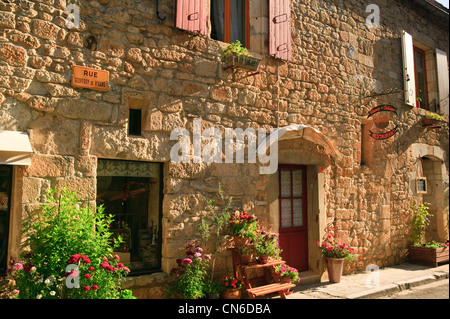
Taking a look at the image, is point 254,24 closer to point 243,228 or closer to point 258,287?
point 243,228

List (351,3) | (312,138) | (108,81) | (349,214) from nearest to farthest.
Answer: (108,81)
(312,138)
(349,214)
(351,3)

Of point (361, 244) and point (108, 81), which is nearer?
point (108, 81)

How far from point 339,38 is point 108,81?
4.59 m

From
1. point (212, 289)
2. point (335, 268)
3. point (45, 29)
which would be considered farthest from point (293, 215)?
point (45, 29)

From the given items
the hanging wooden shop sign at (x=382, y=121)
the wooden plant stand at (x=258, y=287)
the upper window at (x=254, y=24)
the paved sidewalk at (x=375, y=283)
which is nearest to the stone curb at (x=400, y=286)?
the paved sidewalk at (x=375, y=283)

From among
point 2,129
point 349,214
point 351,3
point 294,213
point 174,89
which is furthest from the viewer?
point 351,3

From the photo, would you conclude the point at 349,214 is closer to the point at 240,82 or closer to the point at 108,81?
the point at 240,82

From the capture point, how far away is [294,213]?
6.18m

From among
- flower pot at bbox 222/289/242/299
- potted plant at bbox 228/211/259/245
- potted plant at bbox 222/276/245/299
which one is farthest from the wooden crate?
flower pot at bbox 222/289/242/299

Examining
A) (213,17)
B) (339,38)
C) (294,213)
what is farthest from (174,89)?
(339,38)

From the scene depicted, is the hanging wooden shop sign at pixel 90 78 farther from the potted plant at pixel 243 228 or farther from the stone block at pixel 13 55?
the potted plant at pixel 243 228

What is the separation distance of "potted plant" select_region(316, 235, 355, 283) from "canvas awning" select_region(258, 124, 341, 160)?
1459 mm

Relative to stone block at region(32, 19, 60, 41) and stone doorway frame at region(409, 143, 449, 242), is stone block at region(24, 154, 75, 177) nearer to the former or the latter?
stone block at region(32, 19, 60, 41)

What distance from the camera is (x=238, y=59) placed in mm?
5020
